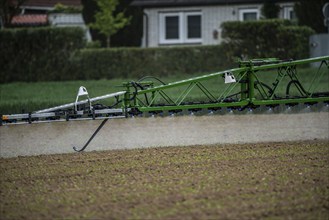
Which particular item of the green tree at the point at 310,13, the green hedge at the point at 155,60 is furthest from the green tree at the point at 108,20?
the green tree at the point at 310,13

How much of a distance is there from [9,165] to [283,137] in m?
5.86

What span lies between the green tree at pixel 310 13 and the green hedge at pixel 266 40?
22.4ft

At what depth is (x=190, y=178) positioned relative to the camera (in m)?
11.3

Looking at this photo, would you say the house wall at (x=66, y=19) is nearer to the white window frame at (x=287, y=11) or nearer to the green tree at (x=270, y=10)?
the green tree at (x=270, y=10)

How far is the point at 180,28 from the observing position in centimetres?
4034

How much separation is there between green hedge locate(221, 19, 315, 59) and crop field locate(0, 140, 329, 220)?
47.9ft

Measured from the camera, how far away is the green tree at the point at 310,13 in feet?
118

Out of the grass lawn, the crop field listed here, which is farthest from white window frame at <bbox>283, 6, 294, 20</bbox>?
the crop field

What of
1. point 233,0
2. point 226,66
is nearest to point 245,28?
point 226,66

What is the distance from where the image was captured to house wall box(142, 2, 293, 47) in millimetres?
39438

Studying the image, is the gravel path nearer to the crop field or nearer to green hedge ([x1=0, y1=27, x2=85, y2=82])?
the crop field

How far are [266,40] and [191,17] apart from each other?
463 inches

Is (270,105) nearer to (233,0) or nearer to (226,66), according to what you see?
(226,66)

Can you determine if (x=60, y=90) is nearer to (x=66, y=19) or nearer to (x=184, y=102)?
(x=184, y=102)
